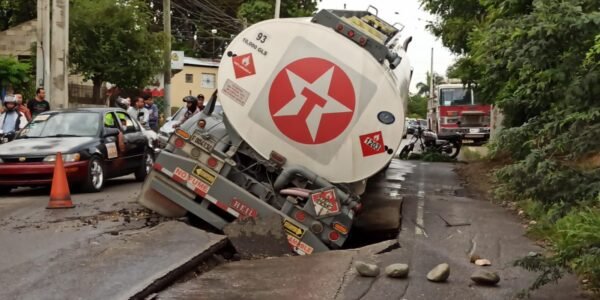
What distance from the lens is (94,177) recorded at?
12133 mm

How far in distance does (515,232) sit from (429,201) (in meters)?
2.90

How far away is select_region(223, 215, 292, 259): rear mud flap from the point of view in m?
7.66

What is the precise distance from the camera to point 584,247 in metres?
4.90

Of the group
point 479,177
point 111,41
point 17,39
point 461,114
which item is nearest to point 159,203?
point 479,177

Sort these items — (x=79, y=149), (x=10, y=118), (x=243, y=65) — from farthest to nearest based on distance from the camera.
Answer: (x=10, y=118), (x=79, y=149), (x=243, y=65)

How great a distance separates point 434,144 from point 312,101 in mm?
16800

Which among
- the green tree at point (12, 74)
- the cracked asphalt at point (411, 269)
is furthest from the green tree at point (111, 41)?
the cracked asphalt at point (411, 269)

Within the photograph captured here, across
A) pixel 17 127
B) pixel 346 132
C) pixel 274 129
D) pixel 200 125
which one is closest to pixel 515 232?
pixel 346 132

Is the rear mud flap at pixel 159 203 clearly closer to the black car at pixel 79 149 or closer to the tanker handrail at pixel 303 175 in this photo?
the tanker handrail at pixel 303 175

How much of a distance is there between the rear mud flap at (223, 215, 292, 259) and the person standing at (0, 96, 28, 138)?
8.23 metres

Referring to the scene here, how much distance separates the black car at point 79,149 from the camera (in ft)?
37.7

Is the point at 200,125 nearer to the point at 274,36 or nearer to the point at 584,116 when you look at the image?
the point at 274,36

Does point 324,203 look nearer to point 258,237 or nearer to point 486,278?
point 258,237

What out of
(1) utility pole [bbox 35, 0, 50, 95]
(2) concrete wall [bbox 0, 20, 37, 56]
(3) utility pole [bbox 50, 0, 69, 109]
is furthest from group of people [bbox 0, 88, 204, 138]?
(2) concrete wall [bbox 0, 20, 37, 56]
